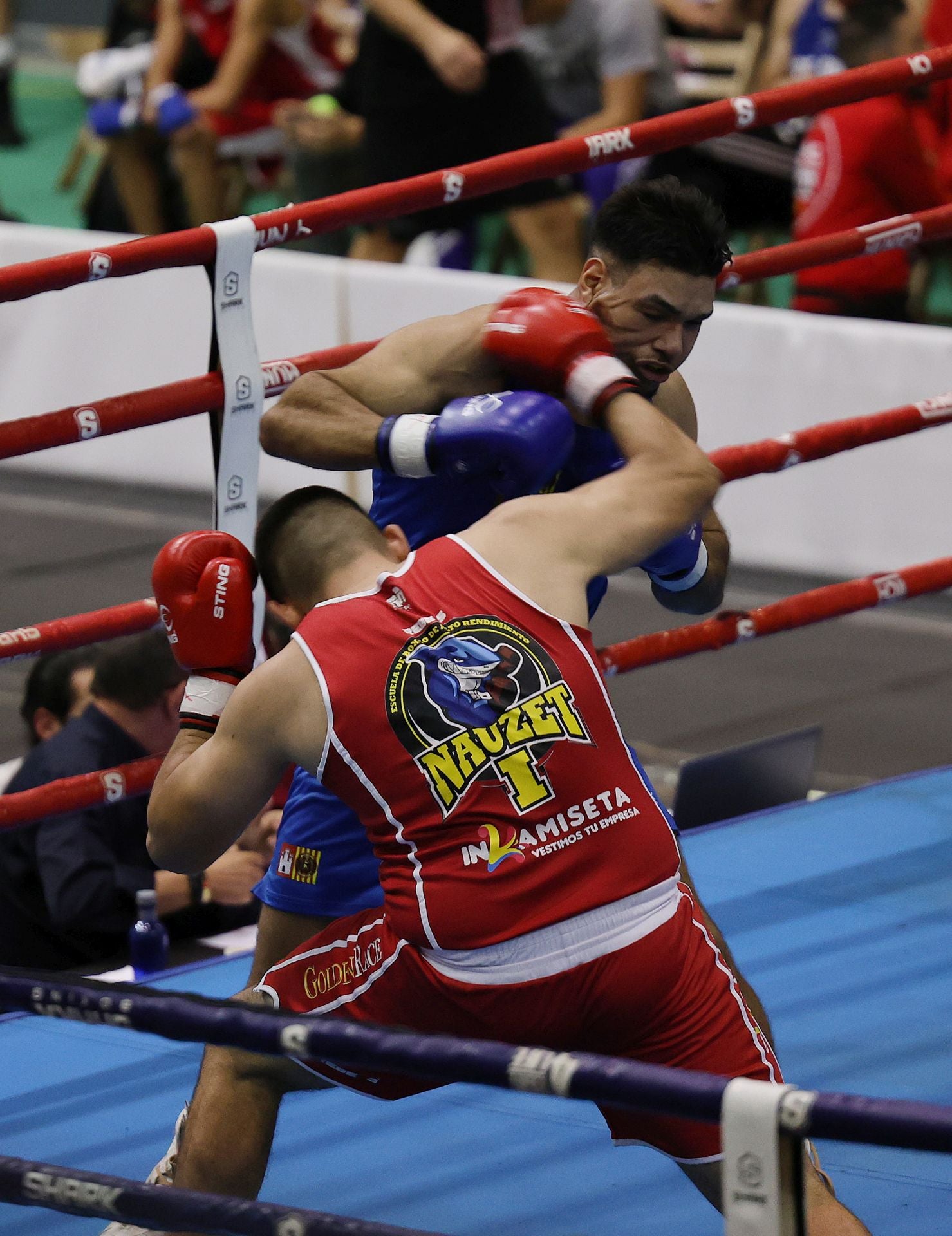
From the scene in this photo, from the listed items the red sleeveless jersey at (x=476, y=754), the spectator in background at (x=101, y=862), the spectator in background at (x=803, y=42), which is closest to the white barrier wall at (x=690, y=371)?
the spectator in background at (x=803, y=42)

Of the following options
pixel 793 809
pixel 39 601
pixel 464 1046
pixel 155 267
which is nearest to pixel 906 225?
pixel 793 809

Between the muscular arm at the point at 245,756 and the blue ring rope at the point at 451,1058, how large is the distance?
40cm

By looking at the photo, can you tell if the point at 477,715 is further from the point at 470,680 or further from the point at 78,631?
the point at 78,631

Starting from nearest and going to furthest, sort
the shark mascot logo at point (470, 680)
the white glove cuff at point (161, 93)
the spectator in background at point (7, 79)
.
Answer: the shark mascot logo at point (470, 680)
the white glove cuff at point (161, 93)
the spectator in background at point (7, 79)

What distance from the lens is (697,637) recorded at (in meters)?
4.20

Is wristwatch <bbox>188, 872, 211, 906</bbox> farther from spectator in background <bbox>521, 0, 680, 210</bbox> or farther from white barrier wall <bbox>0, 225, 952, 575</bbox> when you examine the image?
spectator in background <bbox>521, 0, 680, 210</bbox>

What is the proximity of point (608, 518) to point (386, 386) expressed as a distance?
2.60 ft

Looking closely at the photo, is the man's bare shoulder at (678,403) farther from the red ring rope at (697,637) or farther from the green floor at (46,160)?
the green floor at (46,160)

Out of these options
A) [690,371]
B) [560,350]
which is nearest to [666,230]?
[560,350]

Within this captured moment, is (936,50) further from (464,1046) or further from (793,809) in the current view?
(464,1046)

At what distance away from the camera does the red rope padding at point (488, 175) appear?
3504mm

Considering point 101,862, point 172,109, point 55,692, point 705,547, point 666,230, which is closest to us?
point 666,230

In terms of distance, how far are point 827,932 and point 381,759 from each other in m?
1.92

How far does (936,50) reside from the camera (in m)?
4.46
